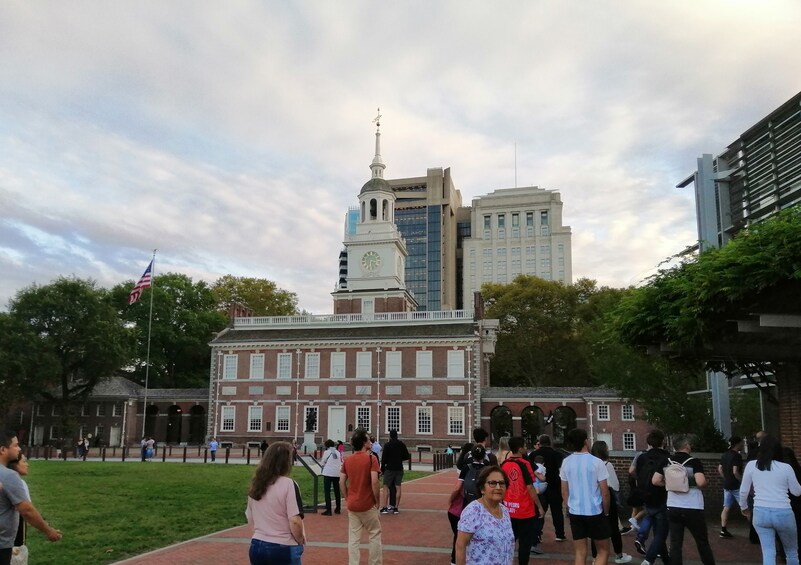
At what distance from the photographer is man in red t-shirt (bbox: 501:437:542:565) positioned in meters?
8.51

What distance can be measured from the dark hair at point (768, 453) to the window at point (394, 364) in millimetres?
41732

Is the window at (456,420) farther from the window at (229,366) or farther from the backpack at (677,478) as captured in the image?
the backpack at (677,478)

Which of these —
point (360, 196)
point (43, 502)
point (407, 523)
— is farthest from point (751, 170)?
point (360, 196)

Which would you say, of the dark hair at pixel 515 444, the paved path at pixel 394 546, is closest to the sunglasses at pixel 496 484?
the dark hair at pixel 515 444

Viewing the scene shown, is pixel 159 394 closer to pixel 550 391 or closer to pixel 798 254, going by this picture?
pixel 550 391

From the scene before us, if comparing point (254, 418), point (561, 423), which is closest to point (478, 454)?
point (254, 418)

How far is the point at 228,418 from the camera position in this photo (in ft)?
171

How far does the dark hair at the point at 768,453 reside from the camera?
805 cm

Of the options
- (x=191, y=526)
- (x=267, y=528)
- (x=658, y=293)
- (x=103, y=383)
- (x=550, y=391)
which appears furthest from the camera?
(x=103, y=383)

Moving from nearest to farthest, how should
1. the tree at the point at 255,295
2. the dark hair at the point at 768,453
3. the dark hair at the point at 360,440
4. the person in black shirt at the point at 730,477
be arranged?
the dark hair at the point at 768,453, the dark hair at the point at 360,440, the person in black shirt at the point at 730,477, the tree at the point at 255,295

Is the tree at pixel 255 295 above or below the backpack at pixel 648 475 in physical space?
above

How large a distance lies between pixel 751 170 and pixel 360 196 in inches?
1798

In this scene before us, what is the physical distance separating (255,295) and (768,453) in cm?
6812

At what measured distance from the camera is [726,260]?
11586mm
